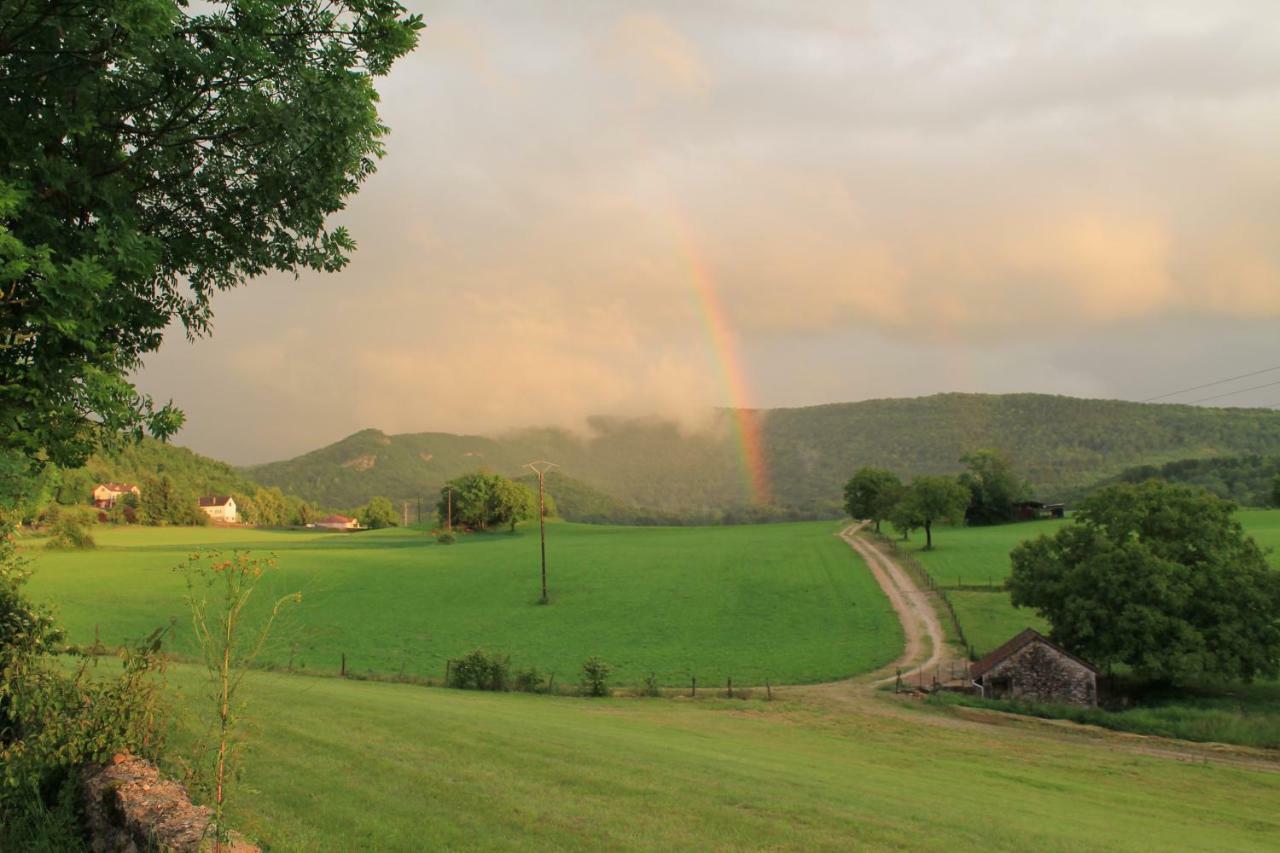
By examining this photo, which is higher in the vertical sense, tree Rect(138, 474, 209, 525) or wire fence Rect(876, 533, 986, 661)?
tree Rect(138, 474, 209, 525)

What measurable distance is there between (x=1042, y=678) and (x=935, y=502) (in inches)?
2171

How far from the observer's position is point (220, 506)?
575 ft

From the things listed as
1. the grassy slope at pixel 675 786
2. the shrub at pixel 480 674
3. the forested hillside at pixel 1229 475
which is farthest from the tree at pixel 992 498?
the shrub at pixel 480 674

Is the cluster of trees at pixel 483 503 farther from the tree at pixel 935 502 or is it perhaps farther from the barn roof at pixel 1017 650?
the barn roof at pixel 1017 650

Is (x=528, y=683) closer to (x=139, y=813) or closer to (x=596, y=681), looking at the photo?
(x=596, y=681)

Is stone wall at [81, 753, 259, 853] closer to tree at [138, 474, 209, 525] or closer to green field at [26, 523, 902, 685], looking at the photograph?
green field at [26, 523, 902, 685]

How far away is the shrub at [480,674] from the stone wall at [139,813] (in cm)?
2809

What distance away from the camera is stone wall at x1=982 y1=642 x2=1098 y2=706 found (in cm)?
3853

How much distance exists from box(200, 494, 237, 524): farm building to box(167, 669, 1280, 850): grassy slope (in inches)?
6530

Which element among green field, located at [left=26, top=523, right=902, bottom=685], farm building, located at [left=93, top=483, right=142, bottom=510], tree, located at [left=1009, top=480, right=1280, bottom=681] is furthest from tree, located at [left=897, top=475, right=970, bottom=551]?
farm building, located at [left=93, top=483, right=142, bottom=510]

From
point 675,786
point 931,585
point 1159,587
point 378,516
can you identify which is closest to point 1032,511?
point 931,585

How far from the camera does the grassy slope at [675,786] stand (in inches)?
423

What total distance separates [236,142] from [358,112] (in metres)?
1.57

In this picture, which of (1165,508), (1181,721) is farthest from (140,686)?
(1165,508)
